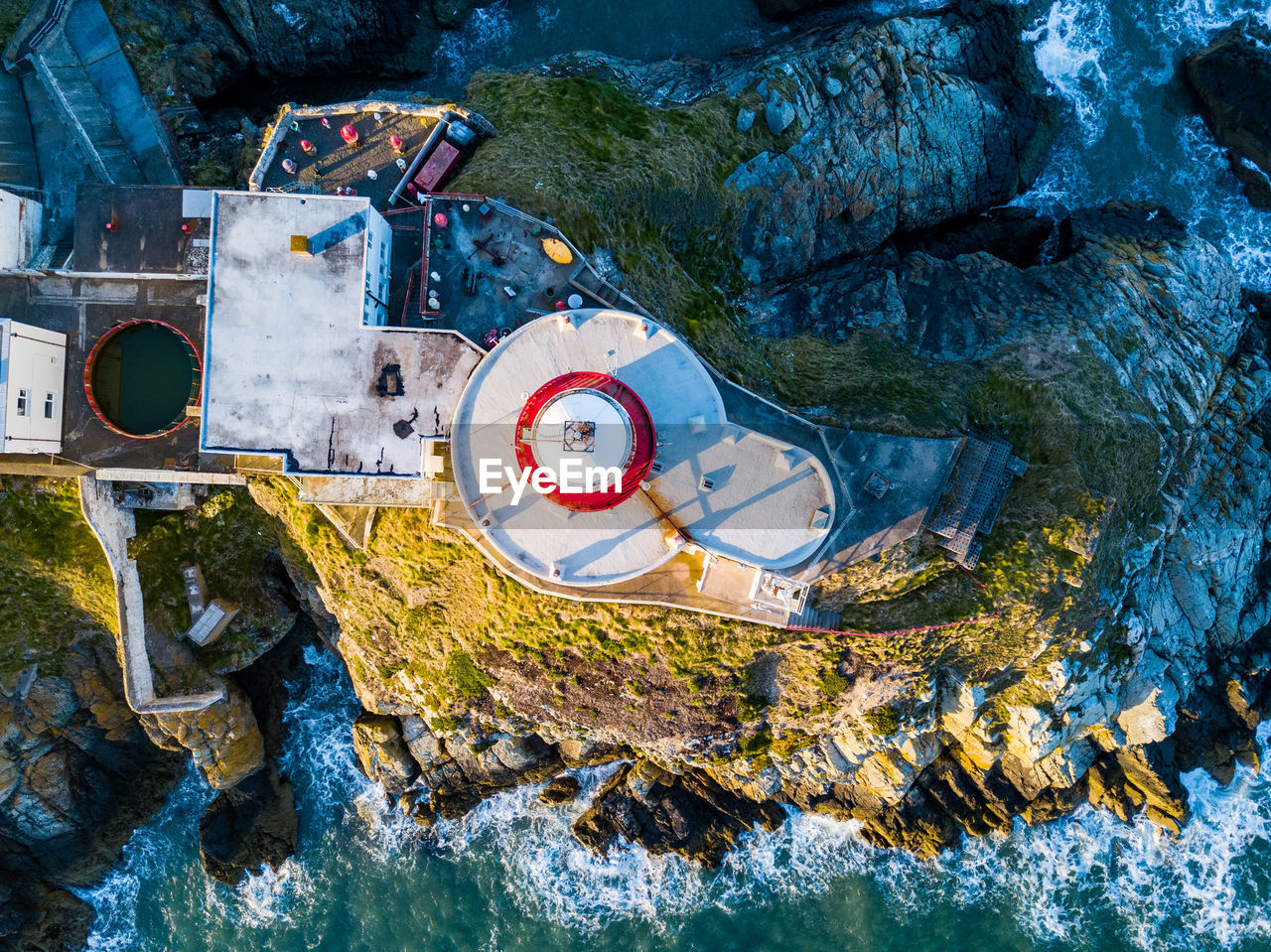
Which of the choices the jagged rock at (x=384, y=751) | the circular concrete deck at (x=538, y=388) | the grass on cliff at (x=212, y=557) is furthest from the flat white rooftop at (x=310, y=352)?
the jagged rock at (x=384, y=751)

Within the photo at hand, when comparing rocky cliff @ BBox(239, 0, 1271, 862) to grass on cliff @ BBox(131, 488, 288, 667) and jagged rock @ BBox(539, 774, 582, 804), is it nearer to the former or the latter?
jagged rock @ BBox(539, 774, 582, 804)

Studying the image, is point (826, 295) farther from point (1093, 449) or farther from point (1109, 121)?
point (1109, 121)

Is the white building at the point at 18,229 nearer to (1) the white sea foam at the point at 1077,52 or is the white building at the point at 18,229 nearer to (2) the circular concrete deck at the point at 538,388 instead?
(2) the circular concrete deck at the point at 538,388

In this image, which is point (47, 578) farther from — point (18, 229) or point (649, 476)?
point (649, 476)

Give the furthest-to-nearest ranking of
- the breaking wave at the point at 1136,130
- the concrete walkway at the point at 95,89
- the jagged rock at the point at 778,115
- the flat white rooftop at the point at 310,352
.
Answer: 1. the breaking wave at the point at 1136,130
2. the jagged rock at the point at 778,115
3. the concrete walkway at the point at 95,89
4. the flat white rooftop at the point at 310,352

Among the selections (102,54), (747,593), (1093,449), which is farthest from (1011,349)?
(102,54)

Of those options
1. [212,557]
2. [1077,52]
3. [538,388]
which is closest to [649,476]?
[538,388]

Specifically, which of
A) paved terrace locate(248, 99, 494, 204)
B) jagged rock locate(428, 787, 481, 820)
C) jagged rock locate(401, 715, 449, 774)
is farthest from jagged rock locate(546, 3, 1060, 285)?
jagged rock locate(428, 787, 481, 820)

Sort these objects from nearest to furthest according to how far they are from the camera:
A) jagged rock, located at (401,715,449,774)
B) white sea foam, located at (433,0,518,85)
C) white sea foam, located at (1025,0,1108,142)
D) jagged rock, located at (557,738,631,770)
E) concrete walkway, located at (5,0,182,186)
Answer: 1. concrete walkway, located at (5,0,182,186)
2. jagged rock, located at (557,738,631,770)
3. jagged rock, located at (401,715,449,774)
4. white sea foam, located at (433,0,518,85)
5. white sea foam, located at (1025,0,1108,142)
